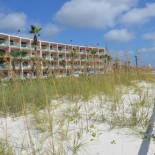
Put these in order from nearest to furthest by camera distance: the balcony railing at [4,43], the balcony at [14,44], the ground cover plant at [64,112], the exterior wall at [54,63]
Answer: the ground cover plant at [64,112] < the exterior wall at [54,63] < the balcony railing at [4,43] < the balcony at [14,44]

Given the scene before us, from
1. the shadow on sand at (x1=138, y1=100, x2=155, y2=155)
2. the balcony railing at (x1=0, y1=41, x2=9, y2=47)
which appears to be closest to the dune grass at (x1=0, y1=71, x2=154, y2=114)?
the shadow on sand at (x1=138, y1=100, x2=155, y2=155)

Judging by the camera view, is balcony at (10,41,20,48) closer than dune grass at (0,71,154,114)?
No

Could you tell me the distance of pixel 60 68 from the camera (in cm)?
700

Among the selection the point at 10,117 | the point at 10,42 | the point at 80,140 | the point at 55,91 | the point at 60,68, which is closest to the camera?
the point at 80,140

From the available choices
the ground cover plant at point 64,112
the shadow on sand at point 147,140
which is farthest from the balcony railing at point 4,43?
the shadow on sand at point 147,140

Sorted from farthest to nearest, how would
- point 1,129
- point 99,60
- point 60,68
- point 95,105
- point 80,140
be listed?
point 99,60 → point 60,68 → point 95,105 → point 1,129 → point 80,140

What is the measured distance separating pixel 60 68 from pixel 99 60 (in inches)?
Result: 91.3

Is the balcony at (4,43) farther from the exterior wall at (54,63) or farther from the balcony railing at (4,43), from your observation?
the exterior wall at (54,63)

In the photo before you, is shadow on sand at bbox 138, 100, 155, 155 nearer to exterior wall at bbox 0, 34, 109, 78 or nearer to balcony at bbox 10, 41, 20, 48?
exterior wall at bbox 0, 34, 109, 78

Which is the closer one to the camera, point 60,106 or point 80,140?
point 80,140

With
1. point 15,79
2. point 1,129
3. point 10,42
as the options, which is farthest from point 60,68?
point 10,42

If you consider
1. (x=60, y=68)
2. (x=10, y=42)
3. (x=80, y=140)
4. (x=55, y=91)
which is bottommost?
(x=80, y=140)

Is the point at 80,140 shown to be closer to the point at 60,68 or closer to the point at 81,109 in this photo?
the point at 81,109

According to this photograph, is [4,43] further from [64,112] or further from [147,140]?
[147,140]
